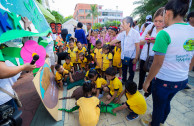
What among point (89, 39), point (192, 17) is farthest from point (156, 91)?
point (89, 39)

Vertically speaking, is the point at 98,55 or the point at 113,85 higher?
the point at 98,55

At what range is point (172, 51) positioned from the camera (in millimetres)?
1111

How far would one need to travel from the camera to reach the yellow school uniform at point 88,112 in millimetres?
1728

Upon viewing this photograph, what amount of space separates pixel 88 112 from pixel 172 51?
157cm

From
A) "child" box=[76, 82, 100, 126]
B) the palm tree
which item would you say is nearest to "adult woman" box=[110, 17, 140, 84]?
"child" box=[76, 82, 100, 126]

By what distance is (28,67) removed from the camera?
112 cm

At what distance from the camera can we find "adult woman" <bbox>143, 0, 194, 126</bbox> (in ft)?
3.48

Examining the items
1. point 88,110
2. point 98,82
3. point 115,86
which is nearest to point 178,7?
point 115,86

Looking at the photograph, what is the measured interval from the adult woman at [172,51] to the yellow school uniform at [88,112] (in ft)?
3.59

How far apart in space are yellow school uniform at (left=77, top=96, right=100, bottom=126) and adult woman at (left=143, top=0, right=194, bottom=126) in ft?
3.59

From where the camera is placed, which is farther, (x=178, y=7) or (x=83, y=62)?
(x=83, y=62)

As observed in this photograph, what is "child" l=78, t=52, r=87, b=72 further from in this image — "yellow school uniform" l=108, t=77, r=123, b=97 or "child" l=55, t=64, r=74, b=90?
"yellow school uniform" l=108, t=77, r=123, b=97

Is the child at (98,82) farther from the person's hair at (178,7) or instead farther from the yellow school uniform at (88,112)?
the person's hair at (178,7)

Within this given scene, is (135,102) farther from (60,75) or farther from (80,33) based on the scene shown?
(80,33)
